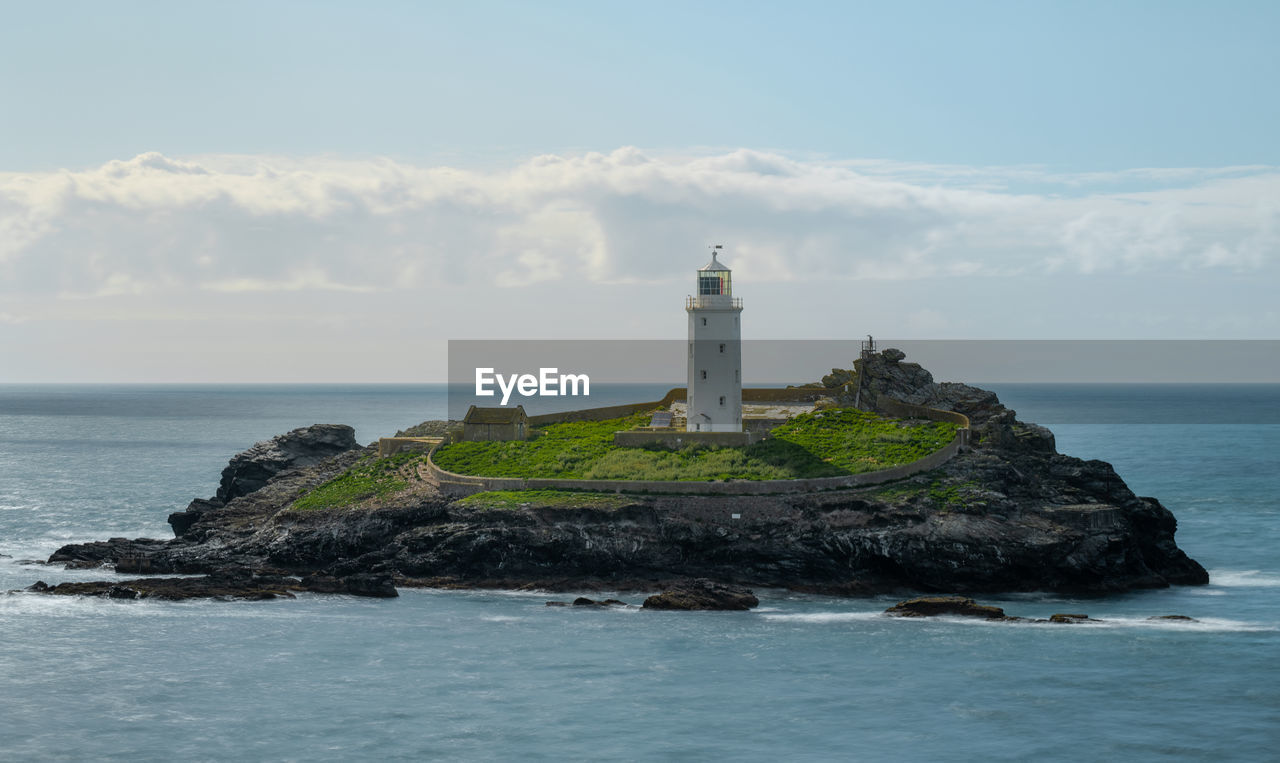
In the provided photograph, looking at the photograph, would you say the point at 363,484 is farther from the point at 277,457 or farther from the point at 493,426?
the point at 277,457

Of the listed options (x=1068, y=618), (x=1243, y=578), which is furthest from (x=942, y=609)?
(x=1243, y=578)

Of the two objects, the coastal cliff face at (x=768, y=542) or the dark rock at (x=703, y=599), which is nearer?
the dark rock at (x=703, y=599)

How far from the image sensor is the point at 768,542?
59.8 m

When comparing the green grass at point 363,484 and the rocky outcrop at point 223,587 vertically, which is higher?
the green grass at point 363,484

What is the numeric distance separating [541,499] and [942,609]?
20.4 meters

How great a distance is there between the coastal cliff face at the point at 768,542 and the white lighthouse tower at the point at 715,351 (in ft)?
36.7

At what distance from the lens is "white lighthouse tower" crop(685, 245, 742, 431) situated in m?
72.2

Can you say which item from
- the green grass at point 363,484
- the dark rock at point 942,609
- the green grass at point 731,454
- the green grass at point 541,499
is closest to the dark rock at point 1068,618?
the dark rock at point 942,609

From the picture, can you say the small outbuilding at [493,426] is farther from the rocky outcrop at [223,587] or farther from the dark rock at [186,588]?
the dark rock at [186,588]

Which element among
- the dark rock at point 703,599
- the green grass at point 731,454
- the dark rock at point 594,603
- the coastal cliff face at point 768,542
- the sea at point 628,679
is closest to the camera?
the sea at point 628,679

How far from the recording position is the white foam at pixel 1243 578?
61531 mm

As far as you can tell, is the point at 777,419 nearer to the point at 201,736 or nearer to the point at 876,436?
the point at 876,436

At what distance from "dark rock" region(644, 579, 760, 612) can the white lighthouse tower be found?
18.6 metres

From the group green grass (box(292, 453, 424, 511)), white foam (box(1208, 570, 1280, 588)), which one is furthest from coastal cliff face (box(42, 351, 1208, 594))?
green grass (box(292, 453, 424, 511))
